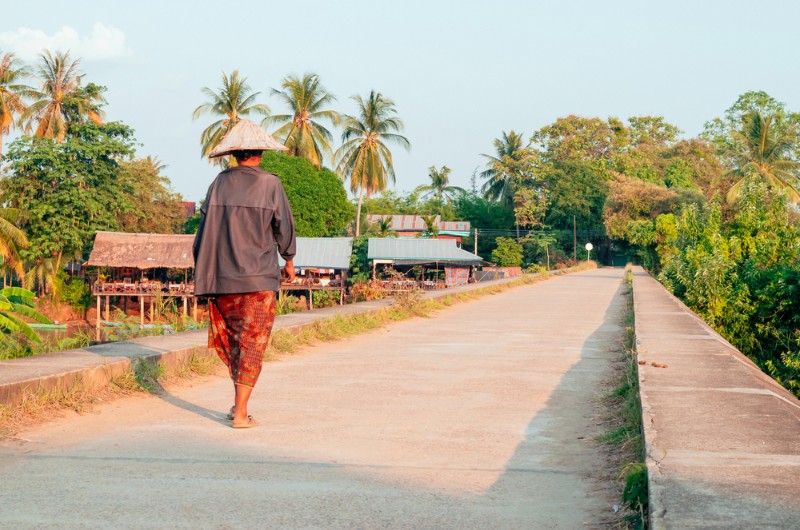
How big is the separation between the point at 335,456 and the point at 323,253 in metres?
43.8

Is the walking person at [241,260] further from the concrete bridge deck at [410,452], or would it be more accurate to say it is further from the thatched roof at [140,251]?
the thatched roof at [140,251]

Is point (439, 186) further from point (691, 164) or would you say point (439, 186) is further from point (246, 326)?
point (246, 326)

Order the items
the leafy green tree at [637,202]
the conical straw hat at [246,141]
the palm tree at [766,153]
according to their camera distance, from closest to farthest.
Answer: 1. the conical straw hat at [246,141]
2. the palm tree at [766,153]
3. the leafy green tree at [637,202]

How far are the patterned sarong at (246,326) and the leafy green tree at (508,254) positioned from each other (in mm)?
61980

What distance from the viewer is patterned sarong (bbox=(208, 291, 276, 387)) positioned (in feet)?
16.9

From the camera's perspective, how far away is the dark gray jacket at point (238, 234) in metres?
5.09

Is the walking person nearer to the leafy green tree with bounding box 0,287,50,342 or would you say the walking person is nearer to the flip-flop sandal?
the flip-flop sandal

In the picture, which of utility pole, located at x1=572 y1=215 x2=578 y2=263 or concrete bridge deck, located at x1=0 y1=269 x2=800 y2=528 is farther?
utility pole, located at x1=572 y1=215 x2=578 y2=263

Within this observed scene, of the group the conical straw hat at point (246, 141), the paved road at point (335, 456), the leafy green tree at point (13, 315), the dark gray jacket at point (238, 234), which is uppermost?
the conical straw hat at point (246, 141)

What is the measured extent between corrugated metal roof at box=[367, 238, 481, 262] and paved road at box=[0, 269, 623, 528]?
39.4 m

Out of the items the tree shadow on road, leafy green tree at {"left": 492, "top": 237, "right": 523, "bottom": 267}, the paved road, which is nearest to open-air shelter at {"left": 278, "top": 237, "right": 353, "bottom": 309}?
leafy green tree at {"left": 492, "top": 237, "right": 523, "bottom": 267}

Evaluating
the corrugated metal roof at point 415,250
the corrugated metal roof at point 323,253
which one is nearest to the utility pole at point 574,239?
the corrugated metal roof at point 415,250

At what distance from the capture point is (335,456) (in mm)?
4242

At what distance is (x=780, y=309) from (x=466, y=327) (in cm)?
570
